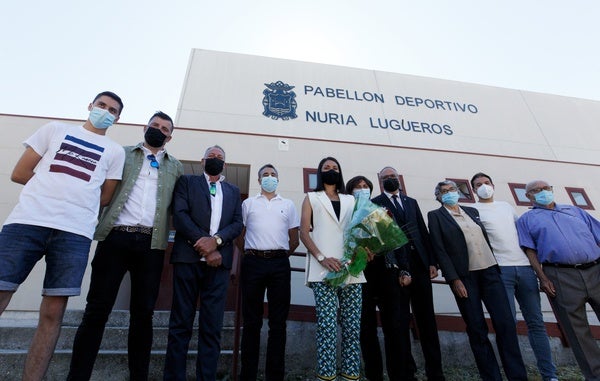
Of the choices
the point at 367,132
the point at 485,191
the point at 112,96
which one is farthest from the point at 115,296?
the point at 367,132

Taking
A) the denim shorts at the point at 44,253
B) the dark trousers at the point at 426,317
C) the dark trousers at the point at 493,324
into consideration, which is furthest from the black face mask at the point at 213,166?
the dark trousers at the point at 493,324

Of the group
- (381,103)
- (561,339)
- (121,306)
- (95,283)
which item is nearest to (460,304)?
(561,339)

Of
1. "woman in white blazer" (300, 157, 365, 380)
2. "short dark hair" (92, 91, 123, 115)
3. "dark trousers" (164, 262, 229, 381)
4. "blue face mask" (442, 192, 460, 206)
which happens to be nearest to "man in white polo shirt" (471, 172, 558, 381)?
"blue face mask" (442, 192, 460, 206)

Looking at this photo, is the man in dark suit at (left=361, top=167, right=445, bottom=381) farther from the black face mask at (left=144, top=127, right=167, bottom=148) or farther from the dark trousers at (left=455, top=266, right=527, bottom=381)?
the black face mask at (left=144, top=127, right=167, bottom=148)

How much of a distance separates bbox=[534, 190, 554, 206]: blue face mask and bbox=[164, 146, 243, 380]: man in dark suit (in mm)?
2932

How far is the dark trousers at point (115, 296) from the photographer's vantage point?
1914 millimetres

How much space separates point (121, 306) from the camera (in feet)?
14.9

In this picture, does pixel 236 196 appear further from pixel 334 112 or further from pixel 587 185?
pixel 587 185

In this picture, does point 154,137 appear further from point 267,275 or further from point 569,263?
point 569,263

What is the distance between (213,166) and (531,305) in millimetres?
3124

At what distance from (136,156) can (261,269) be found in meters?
1.32

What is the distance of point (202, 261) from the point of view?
230 cm

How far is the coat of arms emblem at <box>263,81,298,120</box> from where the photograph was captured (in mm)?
7262

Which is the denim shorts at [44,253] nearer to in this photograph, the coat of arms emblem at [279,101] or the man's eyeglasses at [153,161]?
the man's eyeglasses at [153,161]
